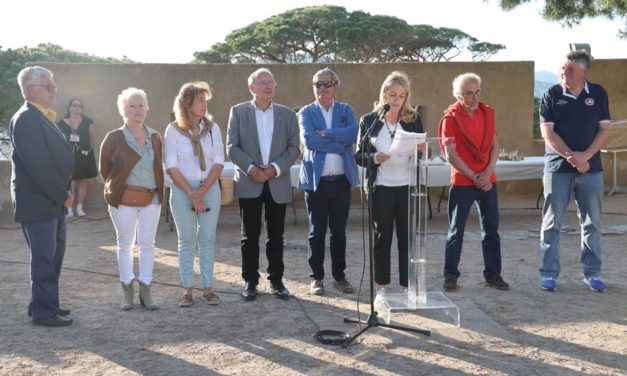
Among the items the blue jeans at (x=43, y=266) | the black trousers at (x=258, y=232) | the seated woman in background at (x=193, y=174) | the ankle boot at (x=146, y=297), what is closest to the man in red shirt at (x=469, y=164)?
the black trousers at (x=258, y=232)

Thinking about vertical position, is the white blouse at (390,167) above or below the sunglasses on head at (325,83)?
below

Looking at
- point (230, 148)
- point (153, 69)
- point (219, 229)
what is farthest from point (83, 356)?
point (153, 69)

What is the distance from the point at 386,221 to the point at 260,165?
1.15m

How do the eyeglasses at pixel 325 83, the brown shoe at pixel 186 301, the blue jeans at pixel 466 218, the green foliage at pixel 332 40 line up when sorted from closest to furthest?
the brown shoe at pixel 186 301 < the eyeglasses at pixel 325 83 < the blue jeans at pixel 466 218 < the green foliage at pixel 332 40

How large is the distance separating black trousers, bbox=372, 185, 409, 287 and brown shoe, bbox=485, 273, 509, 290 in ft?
3.09

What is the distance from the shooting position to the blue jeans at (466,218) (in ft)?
18.9

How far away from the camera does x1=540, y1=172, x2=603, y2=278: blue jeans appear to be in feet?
18.6

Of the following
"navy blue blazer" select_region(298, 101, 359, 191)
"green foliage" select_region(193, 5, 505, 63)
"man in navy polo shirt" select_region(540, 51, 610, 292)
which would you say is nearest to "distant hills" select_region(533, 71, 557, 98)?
"man in navy polo shirt" select_region(540, 51, 610, 292)

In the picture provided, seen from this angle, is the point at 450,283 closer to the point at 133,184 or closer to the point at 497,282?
the point at 497,282

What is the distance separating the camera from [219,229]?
9586 millimetres

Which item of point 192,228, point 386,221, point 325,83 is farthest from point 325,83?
point 192,228

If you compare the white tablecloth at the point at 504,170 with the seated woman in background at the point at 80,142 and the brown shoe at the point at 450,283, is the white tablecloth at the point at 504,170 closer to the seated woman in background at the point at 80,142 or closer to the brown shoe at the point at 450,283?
the seated woman in background at the point at 80,142

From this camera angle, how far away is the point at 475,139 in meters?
5.72

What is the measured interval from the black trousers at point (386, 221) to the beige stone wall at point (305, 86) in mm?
6767
